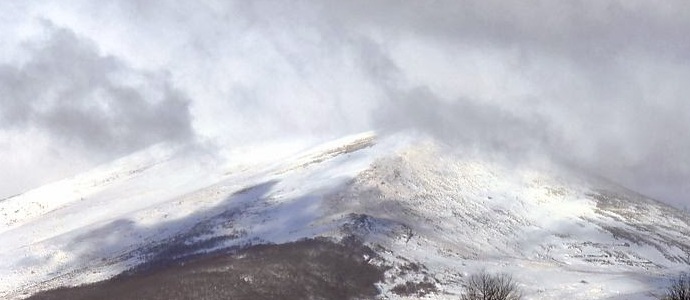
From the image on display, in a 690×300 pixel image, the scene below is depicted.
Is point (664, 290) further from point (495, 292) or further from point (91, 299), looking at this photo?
point (91, 299)

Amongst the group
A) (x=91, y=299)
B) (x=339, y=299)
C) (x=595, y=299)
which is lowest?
(x=595, y=299)

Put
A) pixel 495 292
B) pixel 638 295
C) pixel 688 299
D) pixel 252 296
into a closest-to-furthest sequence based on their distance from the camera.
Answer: pixel 688 299 < pixel 495 292 < pixel 638 295 < pixel 252 296

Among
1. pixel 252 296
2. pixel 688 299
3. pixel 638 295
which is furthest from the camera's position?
pixel 252 296

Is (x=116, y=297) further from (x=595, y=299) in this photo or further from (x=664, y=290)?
(x=664, y=290)

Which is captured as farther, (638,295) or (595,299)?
(595,299)

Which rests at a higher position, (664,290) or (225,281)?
(225,281)

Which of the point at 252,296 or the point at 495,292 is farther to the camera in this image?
the point at 252,296

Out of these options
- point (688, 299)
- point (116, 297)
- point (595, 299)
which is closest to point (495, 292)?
point (688, 299)

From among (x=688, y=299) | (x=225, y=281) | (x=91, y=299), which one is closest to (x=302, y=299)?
(x=225, y=281)

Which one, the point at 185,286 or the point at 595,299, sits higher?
the point at 185,286
